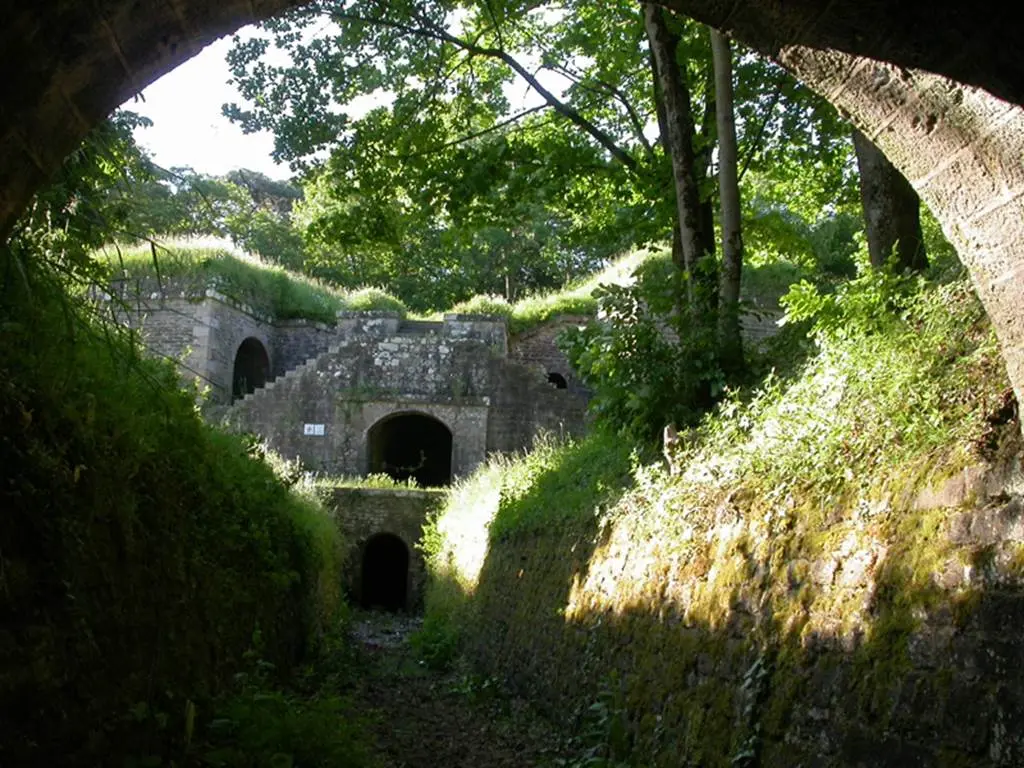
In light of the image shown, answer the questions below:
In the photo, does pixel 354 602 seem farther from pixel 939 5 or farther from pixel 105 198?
pixel 939 5

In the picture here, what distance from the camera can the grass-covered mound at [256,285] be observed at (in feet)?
87.3

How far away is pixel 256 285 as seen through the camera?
30219 millimetres

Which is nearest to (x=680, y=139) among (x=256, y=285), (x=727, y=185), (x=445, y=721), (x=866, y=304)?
(x=727, y=185)

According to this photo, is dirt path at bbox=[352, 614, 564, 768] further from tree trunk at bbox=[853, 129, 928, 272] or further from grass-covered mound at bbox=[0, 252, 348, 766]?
tree trunk at bbox=[853, 129, 928, 272]

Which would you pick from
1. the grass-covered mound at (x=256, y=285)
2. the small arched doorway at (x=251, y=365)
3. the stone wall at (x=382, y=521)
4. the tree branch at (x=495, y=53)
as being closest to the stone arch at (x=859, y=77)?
the tree branch at (x=495, y=53)

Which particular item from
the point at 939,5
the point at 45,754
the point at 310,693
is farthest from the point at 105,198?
the point at 310,693

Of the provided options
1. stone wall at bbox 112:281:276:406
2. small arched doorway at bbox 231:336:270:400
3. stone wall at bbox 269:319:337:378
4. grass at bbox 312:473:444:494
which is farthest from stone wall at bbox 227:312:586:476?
stone wall at bbox 269:319:337:378

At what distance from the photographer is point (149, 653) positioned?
16.6ft

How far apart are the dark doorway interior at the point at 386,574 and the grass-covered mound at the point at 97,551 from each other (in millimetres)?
17743

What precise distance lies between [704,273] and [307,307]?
23257 mm

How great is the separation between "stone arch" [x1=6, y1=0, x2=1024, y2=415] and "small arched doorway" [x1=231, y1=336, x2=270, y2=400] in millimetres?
27623

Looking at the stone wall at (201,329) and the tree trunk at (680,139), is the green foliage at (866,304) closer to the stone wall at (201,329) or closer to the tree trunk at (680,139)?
the tree trunk at (680,139)

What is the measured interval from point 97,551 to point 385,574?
21.7m

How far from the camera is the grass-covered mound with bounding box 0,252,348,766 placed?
393 centimetres
